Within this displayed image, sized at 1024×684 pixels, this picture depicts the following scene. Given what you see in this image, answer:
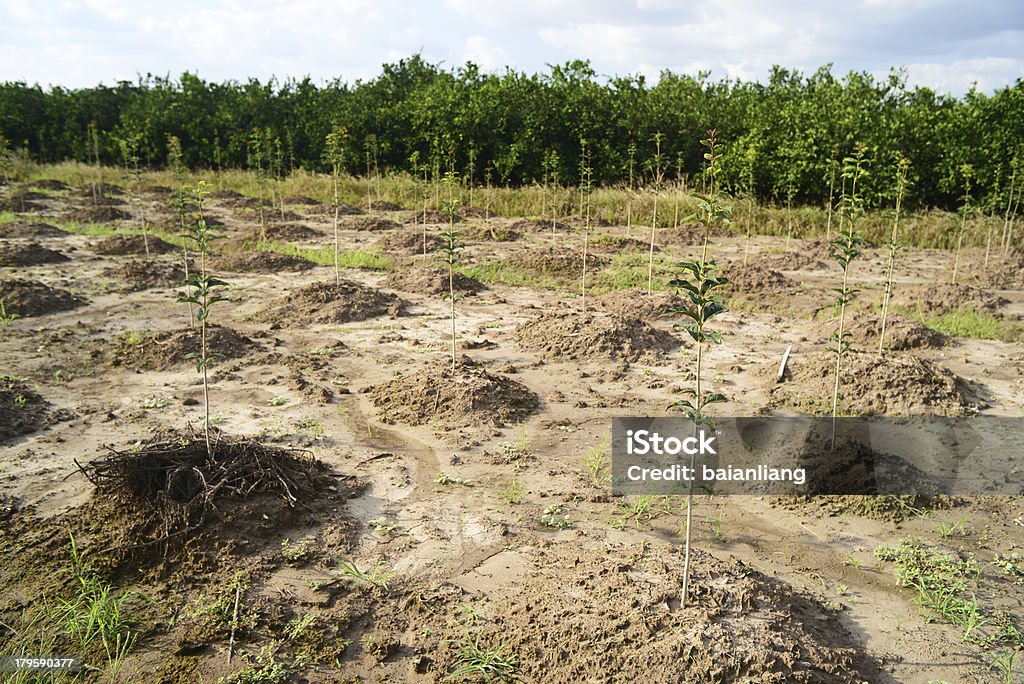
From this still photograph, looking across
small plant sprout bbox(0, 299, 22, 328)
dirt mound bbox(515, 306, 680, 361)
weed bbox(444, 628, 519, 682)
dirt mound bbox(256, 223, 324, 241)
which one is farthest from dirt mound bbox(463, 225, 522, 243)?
weed bbox(444, 628, 519, 682)

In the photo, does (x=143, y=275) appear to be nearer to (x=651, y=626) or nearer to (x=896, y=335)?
(x=651, y=626)

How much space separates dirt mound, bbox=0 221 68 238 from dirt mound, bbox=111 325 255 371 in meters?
9.32

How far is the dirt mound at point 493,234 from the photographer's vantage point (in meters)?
16.1

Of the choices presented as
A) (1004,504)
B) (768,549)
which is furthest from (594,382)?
(1004,504)

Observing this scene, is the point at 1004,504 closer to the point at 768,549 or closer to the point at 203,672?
the point at 768,549

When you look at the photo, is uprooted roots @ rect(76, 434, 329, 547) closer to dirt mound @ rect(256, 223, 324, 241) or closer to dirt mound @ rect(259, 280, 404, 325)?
dirt mound @ rect(259, 280, 404, 325)

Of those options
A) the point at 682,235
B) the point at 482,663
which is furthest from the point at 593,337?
the point at 682,235

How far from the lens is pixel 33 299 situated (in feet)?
32.7

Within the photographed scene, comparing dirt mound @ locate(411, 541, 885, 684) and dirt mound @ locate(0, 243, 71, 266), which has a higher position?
dirt mound @ locate(0, 243, 71, 266)

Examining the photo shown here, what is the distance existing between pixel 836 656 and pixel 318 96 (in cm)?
2908

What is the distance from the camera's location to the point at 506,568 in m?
4.43

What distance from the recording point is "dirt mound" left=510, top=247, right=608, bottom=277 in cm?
1286

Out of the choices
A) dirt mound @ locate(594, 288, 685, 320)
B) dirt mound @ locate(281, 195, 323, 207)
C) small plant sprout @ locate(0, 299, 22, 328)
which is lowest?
small plant sprout @ locate(0, 299, 22, 328)

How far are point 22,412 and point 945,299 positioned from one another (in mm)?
11765
